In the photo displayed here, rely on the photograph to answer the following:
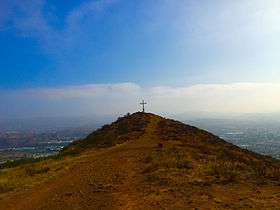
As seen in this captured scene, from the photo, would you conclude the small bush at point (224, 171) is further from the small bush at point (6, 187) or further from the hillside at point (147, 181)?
the small bush at point (6, 187)

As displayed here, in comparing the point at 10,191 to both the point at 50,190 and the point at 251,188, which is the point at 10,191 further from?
the point at 251,188

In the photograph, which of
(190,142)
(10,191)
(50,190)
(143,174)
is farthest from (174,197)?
(190,142)

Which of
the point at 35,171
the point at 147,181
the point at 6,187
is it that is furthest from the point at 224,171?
the point at 35,171

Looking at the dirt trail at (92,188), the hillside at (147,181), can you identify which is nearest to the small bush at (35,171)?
the hillside at (147,181)

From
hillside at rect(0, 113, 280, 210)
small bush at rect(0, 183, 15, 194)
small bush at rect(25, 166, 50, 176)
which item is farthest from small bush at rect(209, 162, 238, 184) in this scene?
small bush at rect(25, 166, 50, 176)

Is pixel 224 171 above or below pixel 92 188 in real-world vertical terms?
above

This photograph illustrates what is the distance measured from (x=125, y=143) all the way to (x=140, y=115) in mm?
13452

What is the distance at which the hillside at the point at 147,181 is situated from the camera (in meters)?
15.8

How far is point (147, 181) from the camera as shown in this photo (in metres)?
19.7

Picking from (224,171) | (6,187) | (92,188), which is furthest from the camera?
(6,187)

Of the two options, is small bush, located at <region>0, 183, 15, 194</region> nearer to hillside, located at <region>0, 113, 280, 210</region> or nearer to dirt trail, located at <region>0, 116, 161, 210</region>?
hillside, located at <region>0, 113, 280, 210</region>

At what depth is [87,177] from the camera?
73.1ft

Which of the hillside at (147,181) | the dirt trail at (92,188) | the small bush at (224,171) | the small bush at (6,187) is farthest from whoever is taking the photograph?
the small bush at (6,187)

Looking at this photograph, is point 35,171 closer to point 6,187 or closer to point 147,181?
point 6,187
